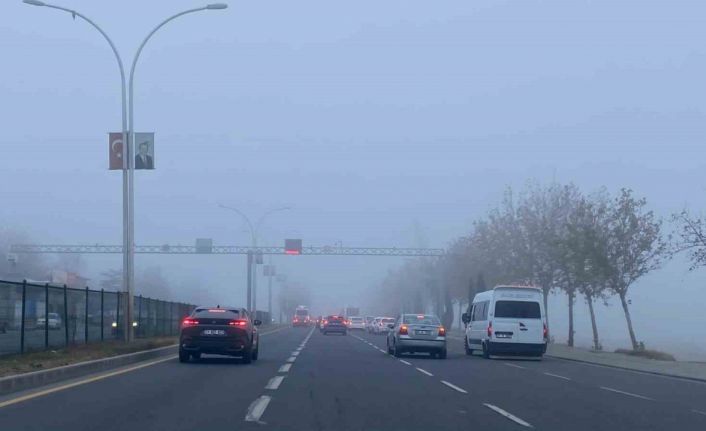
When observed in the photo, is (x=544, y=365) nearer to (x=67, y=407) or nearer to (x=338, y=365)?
(x=338, y=365)

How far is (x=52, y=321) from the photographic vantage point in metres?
32.3

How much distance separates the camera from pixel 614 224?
51.1 metres

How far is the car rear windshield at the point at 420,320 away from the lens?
3900 centimetres

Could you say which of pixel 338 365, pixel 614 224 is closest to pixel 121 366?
pixel 338 365

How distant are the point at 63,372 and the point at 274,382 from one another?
468cm

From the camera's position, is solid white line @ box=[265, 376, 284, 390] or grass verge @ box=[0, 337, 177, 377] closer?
solid white line @ box=[265, 376, 284, 390]

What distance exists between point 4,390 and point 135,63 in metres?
18.6

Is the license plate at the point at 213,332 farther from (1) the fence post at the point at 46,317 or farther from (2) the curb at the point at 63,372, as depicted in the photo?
(1) the fence post at the point at 46,317

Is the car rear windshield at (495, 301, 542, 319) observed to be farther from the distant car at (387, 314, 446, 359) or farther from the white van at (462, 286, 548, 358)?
the distant car at (387, 314, 446, 359)

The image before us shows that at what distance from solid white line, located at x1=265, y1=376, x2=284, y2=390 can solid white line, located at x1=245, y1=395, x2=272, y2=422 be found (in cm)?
234

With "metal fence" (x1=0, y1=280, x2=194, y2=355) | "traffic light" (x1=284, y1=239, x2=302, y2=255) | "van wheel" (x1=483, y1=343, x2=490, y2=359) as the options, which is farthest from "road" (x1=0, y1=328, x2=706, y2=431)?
"traffic light" (x1=284, y1=239, x2=302, y2=255)

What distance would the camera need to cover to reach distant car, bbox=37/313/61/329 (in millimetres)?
30667

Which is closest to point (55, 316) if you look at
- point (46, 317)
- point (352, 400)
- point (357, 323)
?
point (46, 317)

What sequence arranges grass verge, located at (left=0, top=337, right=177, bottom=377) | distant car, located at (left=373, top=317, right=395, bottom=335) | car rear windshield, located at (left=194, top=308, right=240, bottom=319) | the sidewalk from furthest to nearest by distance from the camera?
distant car, located at (left=373, top=317, right=395, bottom=335) < the sidewalk < car rear windshield, located at (left=194, top=308, right=240, bottom=319) < grass verge, located at (left=0, top=337, right=177, bottom=377)
